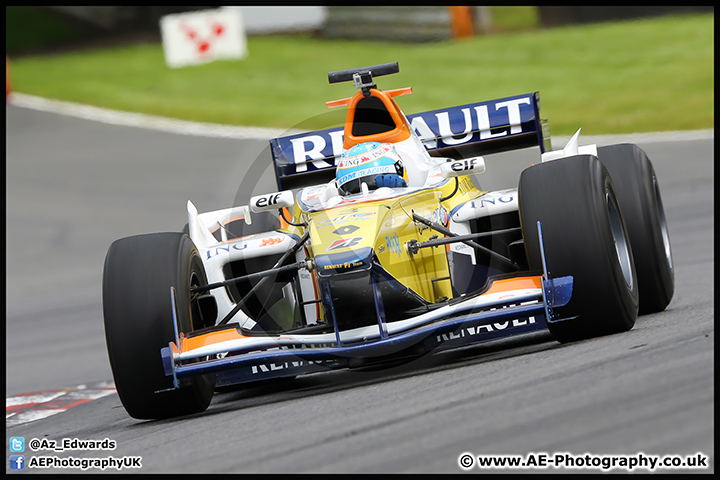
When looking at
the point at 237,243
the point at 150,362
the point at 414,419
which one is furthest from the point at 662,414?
the point at 237,243

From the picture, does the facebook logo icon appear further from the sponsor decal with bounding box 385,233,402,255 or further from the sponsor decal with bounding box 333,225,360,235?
the sponsor decal with bounding box 385,233,402,255

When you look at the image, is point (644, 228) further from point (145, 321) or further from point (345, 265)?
point (145, 321)

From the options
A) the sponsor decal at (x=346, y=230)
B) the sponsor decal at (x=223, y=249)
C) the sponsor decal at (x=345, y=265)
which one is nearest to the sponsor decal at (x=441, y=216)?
the sponsor decal at (x=346, y=230)

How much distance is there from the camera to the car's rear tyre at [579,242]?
6215 mm

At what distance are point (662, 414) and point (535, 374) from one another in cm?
123

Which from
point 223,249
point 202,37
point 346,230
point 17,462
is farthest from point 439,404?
point 202,37

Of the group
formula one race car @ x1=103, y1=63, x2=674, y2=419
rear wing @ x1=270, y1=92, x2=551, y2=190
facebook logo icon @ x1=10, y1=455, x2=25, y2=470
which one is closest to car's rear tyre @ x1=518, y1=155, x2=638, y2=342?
formula one race car @ x1=103, y1=63, x2=674, y2=419

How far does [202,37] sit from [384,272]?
87.7 feet

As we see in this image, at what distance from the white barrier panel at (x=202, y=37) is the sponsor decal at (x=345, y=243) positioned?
25049 mm

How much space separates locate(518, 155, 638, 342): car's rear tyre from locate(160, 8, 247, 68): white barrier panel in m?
25.3

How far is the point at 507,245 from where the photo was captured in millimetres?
7777

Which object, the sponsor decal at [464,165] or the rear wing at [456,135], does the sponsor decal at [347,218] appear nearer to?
the sponsor decal at [464,165]

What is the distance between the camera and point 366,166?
751cm

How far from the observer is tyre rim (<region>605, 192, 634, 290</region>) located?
686 cm
